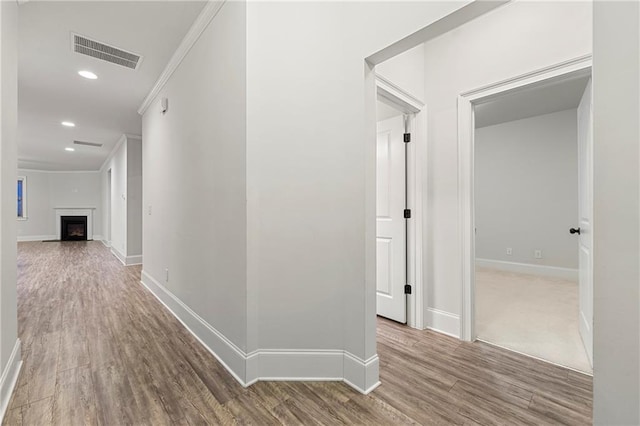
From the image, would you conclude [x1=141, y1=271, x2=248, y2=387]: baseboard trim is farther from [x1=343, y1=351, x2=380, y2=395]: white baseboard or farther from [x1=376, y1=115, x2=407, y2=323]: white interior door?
[x1=376, y1=115, x2=407, y2=323]: white interior door

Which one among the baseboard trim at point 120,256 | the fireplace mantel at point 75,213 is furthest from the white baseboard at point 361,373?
the fireplace mantel at point 75,213

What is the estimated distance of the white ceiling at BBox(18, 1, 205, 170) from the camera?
2.19 meters

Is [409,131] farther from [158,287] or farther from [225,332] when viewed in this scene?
[158,287]

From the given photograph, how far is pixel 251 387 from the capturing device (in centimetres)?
167

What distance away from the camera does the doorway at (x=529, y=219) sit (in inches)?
86.6

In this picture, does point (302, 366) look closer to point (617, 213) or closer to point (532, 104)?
point (617, 213)

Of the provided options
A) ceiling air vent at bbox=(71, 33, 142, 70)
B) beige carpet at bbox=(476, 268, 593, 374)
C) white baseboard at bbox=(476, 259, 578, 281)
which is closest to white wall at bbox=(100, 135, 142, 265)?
ceiling air vent at bbox=(71, 33, 142, 70)

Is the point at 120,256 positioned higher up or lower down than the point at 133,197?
lower down

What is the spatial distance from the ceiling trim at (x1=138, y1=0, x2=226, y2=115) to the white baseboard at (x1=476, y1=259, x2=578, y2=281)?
5757 millimetres

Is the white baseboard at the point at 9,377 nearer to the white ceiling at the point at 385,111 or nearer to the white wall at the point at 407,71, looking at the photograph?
the white wall at the point at 407,71

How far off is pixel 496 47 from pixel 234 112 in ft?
6.86

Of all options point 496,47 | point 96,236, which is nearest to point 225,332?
point 496,47

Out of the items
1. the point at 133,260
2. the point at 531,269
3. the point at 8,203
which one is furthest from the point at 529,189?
the point at 133,260

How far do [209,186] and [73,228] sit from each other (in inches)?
446
